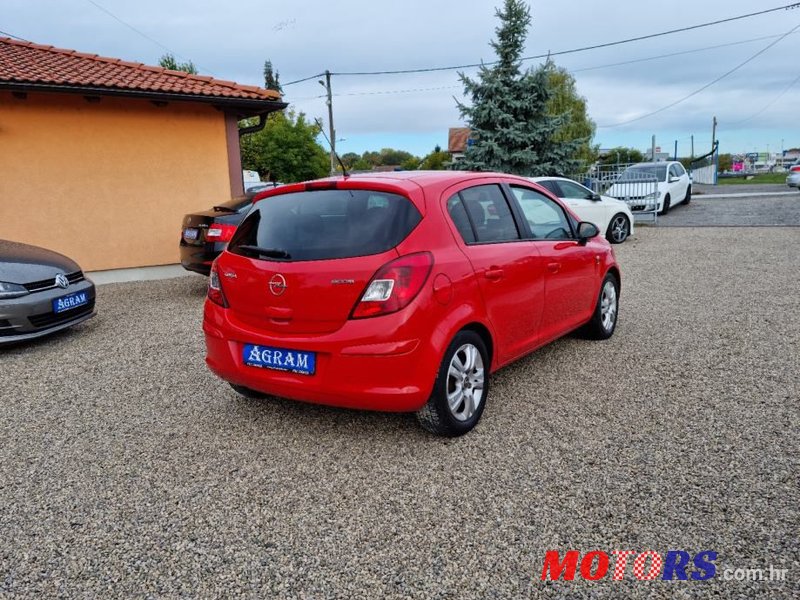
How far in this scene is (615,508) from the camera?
2.65m

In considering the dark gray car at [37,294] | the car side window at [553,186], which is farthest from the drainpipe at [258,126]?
the dark gray car at [37,294]

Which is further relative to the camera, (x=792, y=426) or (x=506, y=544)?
(x=792, y=426)

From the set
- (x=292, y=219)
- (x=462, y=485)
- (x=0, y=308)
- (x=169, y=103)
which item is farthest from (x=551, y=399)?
(x=169, y=103)

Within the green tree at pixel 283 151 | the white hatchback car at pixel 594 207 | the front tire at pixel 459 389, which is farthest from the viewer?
the green tree at pixel 283 151

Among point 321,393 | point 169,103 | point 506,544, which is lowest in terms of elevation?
point 506,544

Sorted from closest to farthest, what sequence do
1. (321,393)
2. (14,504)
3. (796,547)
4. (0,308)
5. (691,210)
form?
(796,547) < (14,504) < (321,393) < (0,308) < (691,210)

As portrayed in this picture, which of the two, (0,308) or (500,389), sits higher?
(0,308)

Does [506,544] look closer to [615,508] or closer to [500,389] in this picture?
[615,508]

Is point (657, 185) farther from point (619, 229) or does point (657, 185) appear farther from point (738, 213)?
point (619, 229)

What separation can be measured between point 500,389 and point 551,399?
0.39 meters

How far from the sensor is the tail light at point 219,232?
7.23 meters

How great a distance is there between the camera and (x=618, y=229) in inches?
492

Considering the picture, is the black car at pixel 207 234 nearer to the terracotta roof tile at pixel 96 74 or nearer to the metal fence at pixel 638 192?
the terracotta roof tile at pixel 96 74

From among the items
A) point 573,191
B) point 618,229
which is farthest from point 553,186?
point 618,229
